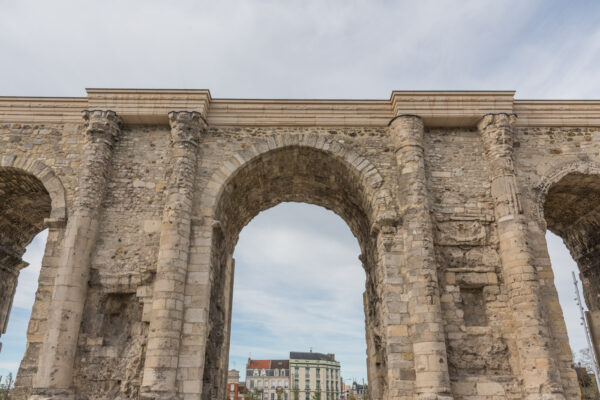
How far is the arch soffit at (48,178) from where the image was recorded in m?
8.73

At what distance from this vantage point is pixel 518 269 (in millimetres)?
8016

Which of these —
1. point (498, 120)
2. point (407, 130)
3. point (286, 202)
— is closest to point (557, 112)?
point (498, 120)

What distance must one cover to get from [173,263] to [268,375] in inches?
2244

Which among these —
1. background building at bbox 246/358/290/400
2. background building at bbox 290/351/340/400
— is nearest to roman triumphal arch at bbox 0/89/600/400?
background building at bbox 290/351/340/400

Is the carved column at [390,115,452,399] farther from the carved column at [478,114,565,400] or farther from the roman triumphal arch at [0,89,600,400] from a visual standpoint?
the carved column at [478,114,565,400]

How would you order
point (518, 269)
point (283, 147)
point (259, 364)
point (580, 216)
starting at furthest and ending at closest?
1. point (259, 364)
2. point (580, 216)
3. point (283, 147)
4. point (518, 269)

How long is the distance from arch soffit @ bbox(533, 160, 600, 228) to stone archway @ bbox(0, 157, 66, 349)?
953 cm

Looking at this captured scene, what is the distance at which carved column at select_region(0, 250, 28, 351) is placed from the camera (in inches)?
460

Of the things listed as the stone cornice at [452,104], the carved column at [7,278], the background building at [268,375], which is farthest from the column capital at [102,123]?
the background building at [268,375]

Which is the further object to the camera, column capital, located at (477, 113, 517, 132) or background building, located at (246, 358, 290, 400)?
background building, located at (246, 358, 290, 400)

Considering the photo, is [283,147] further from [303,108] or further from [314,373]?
[314,373]

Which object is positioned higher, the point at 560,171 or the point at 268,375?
the point at 560,171

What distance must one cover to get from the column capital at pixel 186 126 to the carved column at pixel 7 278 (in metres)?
6.23

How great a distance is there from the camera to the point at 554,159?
30.6 feet
